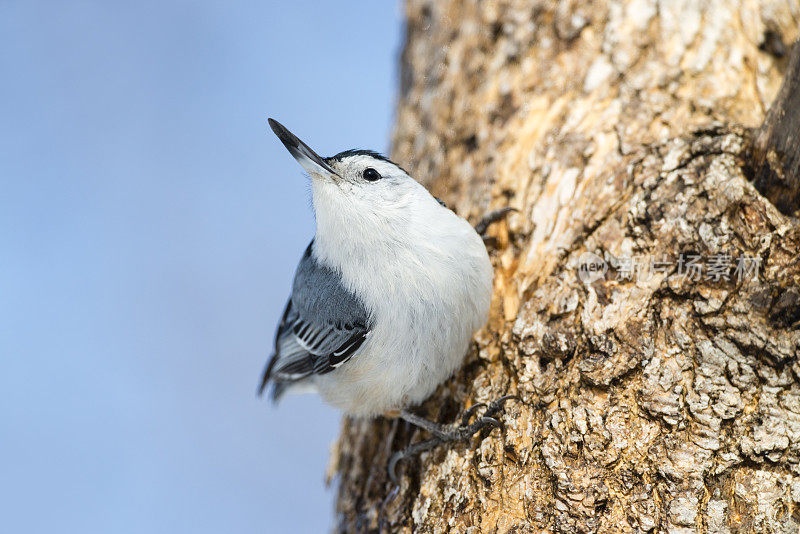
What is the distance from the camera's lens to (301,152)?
1702 millimetres

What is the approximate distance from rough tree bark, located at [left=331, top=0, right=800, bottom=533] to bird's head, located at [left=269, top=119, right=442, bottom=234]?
40cm

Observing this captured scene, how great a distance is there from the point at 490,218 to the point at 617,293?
55cm

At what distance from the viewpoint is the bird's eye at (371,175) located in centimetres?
177

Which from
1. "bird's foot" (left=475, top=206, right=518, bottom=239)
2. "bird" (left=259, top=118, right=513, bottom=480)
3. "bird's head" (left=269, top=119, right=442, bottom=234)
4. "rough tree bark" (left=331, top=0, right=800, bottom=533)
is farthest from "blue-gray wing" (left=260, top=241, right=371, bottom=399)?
"bird's foot" (left=475, top=206, right=518, bottom=239)

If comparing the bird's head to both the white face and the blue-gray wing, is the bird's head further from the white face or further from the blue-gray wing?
the blue-gray wing

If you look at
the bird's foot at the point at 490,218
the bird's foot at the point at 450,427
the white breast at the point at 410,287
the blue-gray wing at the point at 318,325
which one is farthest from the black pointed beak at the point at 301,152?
the bird's foot at the point at 450,427

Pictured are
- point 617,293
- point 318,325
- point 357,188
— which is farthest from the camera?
point 318,325

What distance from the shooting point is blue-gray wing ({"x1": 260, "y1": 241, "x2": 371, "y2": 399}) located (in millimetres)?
1753

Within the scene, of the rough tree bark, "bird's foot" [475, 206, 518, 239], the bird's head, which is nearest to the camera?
the rough tree bark

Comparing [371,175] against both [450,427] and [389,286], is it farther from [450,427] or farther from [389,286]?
[450,427]

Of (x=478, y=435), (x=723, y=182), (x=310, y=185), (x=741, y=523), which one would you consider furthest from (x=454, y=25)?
(x=741, y=523)

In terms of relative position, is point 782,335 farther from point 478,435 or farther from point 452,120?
point 452,120

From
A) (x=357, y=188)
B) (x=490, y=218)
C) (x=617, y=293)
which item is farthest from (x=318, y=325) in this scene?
(x=617, y=293)

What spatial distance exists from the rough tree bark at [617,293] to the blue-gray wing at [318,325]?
32cm
